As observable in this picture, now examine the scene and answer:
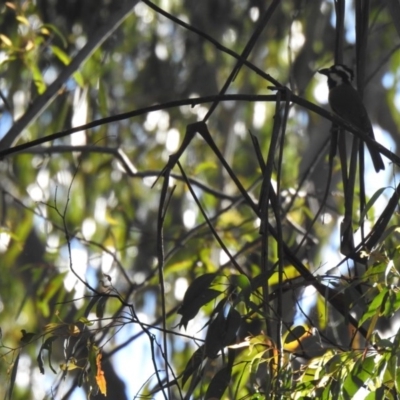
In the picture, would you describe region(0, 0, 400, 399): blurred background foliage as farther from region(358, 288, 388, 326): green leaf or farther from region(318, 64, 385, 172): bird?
region(358, 288, 388, 326): green leaf

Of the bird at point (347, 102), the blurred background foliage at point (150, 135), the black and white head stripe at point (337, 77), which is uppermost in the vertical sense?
the blurred background foliage at point (150, 135)

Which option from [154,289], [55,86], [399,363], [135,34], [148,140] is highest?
[135,34]

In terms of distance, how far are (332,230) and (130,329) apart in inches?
48.7

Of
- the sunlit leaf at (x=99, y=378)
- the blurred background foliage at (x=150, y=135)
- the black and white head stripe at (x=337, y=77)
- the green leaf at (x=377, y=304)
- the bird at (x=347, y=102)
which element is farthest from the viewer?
the blurred background foliage at (x=150, y=135)

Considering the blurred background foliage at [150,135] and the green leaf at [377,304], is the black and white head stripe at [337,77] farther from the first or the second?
the green leaf at [377,304]

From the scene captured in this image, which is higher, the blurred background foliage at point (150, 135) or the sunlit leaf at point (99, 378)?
the blurred background foliage at point (150, 135)

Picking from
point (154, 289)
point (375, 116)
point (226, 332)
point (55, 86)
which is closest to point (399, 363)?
point (226, 332)

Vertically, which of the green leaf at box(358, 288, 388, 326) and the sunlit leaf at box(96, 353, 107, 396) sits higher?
the sunlit leaf at box(96, 353, 107, 396)

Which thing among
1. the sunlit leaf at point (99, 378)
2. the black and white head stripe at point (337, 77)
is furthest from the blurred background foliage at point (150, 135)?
the sunlit leaf at point (99, 378)

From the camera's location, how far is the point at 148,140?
540cm

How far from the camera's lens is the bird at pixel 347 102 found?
2.75 meters

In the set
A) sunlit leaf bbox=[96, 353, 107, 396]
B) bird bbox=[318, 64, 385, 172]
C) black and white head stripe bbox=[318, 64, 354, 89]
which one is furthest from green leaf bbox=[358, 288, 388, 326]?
black and white head stripe bbox=[318, 64, 354, 89]

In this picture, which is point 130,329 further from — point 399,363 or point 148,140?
point 399,363

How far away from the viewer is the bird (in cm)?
275
